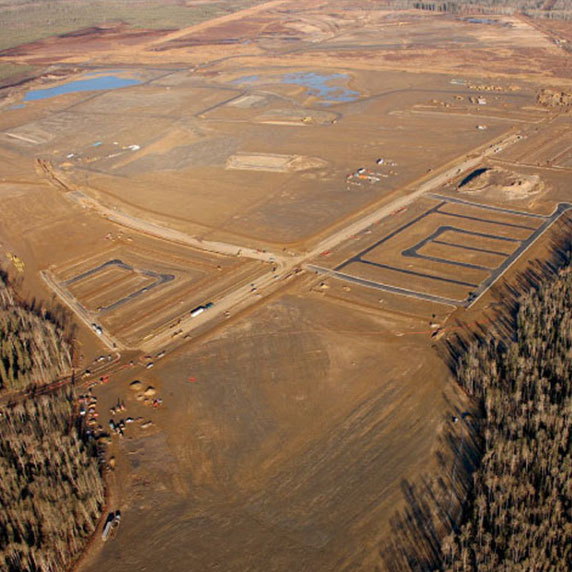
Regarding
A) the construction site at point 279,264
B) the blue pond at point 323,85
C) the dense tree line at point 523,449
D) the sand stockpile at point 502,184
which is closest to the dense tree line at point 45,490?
the construction site at point 279,264

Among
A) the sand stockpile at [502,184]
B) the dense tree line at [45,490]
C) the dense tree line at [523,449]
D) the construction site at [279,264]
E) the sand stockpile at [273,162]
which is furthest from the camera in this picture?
the sand stockpile at [273,162]

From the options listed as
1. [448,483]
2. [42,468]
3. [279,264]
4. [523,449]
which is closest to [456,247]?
[279,264]

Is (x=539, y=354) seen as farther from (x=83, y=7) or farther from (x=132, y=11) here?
(x=83, y=7)

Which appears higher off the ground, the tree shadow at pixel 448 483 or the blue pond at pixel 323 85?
the blue pond at pixel 323 85

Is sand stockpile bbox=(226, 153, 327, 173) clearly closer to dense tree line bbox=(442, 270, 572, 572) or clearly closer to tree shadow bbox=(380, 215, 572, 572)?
tree shadow bbox=(380, 215, 572, 572)

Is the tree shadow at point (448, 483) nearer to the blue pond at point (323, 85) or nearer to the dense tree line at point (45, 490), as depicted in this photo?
the dense tree line at point (45, 490)

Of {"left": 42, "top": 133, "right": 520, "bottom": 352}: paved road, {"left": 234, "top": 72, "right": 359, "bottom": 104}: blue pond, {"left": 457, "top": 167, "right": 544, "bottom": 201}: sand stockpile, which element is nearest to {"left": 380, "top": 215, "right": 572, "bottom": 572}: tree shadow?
{"left": 42, "top": 133, "right": 520, "bottom": 352}: paved road
